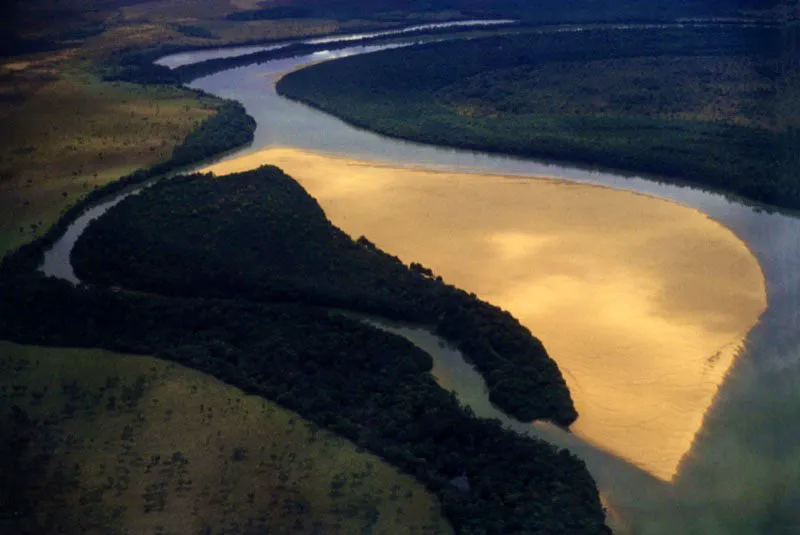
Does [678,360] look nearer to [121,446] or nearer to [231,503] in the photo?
[231,503]

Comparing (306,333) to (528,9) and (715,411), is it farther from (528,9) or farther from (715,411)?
(528,9)

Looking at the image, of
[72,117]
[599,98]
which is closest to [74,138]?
[72,117]

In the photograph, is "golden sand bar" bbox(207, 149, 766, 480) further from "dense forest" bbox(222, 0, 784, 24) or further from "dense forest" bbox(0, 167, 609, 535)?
"dense forest" bbox(222, 0, 784, 24)

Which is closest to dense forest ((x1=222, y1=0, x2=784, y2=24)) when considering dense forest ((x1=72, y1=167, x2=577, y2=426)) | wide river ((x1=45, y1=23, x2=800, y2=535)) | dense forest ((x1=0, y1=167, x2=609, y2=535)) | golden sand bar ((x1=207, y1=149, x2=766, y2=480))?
wide river ((x1=45, y1=23, x2=800, y2=535))

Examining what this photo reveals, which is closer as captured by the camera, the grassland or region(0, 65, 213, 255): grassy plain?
the grassland

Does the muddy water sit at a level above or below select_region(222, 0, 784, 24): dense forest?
below

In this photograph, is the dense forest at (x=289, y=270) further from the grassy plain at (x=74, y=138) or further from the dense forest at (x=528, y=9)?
the dense forest at (x=528, y=9)

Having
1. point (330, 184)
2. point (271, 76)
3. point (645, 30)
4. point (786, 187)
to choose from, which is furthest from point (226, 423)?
point (645, 30)
